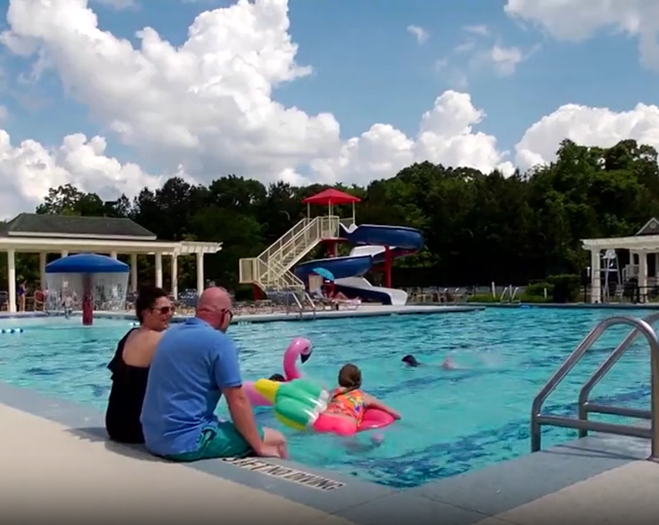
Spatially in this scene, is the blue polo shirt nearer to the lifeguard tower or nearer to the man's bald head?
the man's bald head

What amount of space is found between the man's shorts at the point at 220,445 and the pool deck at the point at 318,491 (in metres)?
0.07

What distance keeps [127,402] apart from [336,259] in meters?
24.4

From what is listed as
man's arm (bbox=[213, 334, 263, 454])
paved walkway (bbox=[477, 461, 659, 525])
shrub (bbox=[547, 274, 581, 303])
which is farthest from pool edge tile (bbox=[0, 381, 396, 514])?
shrub (bbox=[547, 274, 581, 303])

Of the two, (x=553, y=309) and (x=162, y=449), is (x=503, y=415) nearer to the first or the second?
(x=162, y=449)

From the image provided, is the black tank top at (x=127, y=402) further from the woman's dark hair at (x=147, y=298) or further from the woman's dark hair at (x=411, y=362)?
the woman's dark hair at (x=411, y=362)

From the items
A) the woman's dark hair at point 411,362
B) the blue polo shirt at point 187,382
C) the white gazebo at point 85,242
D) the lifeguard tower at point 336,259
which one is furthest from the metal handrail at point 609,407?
the white gazebo at point 85,242

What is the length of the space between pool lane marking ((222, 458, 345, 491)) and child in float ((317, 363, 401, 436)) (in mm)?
2295

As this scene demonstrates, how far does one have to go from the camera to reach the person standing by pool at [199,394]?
3.67 meters

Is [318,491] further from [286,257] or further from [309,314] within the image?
[286,257]

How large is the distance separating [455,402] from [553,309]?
710 inches

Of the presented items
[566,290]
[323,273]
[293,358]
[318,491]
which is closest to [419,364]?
[293,358]

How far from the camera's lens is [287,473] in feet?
11.7

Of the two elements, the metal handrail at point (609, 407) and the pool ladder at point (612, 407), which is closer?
the pool ladder at point (612, 407)

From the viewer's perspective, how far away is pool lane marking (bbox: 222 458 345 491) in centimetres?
333
